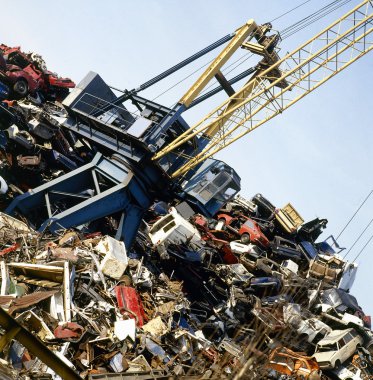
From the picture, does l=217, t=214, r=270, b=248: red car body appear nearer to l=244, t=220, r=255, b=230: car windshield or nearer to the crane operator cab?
l=244, t=220, r=255, b=230: car windshield

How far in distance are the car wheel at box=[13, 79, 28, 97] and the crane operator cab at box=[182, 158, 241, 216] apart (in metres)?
8.67

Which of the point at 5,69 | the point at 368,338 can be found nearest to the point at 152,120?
the point at 5,69

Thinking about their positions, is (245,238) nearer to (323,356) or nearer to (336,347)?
(336,347)

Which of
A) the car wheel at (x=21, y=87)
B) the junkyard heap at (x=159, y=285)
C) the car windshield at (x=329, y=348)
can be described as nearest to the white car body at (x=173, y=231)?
the junkyard heap at (x=159, y=285)

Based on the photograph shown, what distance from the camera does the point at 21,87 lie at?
2491cm

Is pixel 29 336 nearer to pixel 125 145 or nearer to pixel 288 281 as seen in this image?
pixel 125 145

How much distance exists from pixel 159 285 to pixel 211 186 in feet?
24.6

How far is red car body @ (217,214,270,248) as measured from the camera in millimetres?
27141

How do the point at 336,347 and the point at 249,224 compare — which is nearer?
the point at 336,347

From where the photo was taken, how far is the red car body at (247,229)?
2714 centimetres

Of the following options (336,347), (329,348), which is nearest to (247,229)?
(329,348)

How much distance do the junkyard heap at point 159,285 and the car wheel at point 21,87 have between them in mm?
51

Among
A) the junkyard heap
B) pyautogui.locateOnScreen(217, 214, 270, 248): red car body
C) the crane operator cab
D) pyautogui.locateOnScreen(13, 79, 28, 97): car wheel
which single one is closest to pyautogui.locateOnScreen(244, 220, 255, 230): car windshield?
pyautogui.locateOnScreen(217, 214, 270, 248): red car body

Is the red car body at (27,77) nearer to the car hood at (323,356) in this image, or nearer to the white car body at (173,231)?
the white car body at (173,231)
